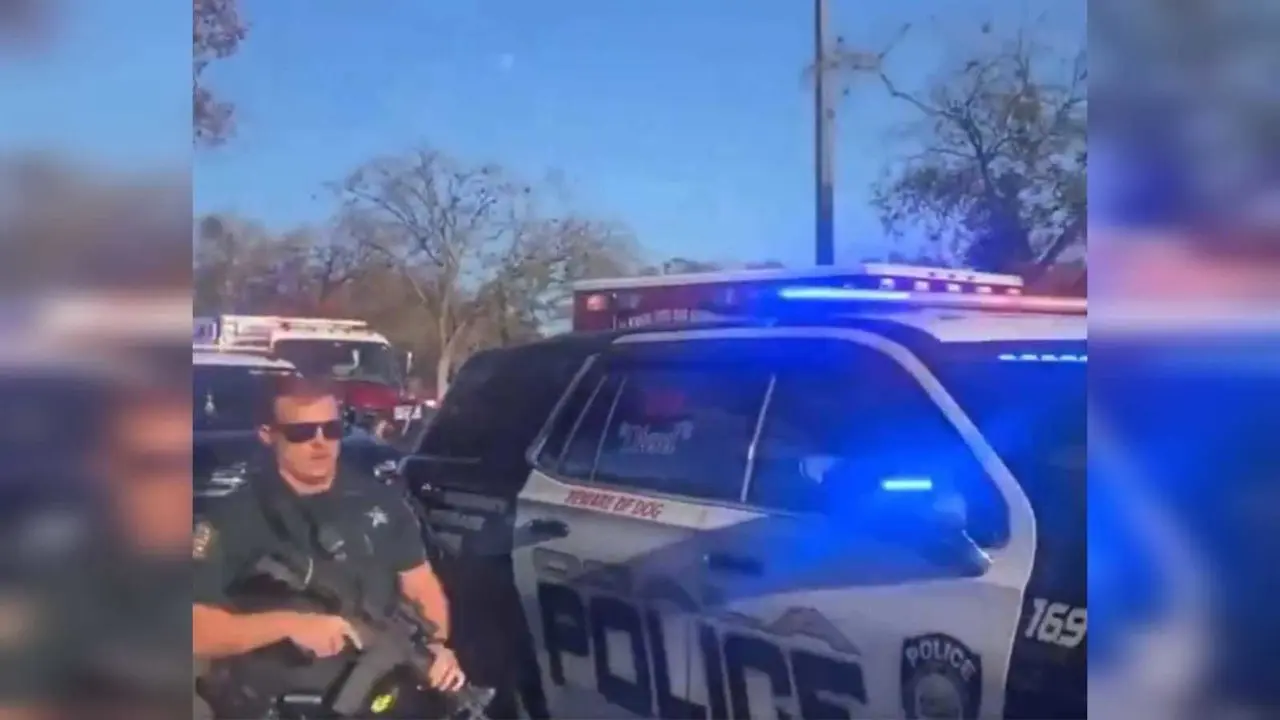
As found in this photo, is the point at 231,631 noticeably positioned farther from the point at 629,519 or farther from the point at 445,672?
the point at 629,519

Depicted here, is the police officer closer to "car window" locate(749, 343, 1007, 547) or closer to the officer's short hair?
the officer's short hair

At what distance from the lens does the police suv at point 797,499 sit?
231 cm

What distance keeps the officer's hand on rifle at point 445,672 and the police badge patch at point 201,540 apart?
396mm

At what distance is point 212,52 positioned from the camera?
2.45 meters

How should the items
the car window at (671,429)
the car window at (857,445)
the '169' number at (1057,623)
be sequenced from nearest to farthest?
the '169' number at (1057,623), the car window at (857,445), the car window at (671,429)

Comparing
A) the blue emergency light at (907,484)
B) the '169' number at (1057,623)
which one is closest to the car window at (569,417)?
the blue emergency light at (907,484)

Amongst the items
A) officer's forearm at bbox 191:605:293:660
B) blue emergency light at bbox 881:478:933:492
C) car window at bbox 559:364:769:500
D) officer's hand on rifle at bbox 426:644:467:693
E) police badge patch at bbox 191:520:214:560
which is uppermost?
car window at bbox 559:364:769:500

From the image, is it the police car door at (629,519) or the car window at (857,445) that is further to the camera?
the police car door at (629,519)

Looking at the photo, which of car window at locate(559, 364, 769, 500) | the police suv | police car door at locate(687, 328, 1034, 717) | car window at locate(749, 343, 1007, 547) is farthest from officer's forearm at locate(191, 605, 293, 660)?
car window at locate(749, 343, 1007, 547)

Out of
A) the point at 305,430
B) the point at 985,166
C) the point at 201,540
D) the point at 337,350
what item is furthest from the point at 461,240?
the point at 985,166

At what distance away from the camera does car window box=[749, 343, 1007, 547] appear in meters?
2.36

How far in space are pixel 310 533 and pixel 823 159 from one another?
1020 mm

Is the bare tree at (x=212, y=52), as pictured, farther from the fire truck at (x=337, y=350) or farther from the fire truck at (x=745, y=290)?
the fire truck at (x=745, y=290)

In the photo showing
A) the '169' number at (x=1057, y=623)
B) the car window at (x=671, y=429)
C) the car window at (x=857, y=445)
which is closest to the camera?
the '169' number at (x=1057, y=623)
